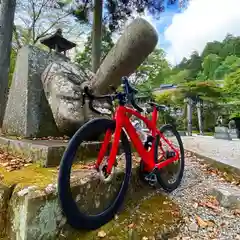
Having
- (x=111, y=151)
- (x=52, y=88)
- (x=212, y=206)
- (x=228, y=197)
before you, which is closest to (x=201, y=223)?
(x=212, y=206)

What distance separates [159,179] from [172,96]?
13765 millimetres

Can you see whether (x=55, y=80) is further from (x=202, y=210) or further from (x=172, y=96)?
(x=172, y=96)

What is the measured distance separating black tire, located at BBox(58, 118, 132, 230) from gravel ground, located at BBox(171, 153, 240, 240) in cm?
55

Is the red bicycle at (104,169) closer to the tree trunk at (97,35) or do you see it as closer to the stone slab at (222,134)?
the tree trunk at (97,35)

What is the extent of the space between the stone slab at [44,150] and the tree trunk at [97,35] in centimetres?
476

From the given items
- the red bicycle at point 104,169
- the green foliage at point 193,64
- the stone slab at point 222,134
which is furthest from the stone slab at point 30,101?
the green foliage at point 193,64

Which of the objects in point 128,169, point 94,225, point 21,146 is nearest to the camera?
point 94,225

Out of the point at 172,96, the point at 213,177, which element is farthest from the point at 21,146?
the point at 172,96

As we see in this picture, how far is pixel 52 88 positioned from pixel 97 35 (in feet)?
16.3

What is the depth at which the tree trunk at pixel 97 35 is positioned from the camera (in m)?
6.85

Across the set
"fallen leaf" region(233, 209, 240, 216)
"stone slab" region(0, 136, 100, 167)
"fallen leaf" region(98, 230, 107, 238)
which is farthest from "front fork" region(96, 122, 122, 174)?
"fallen leaf" region(233, 209, 240, 216)

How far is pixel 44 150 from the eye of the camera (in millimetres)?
1945

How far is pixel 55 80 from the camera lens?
2.52 m

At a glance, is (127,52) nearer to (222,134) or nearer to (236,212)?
(236,212)
